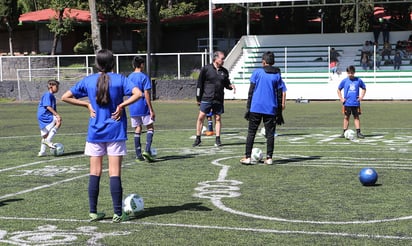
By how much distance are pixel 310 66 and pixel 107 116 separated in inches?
1262

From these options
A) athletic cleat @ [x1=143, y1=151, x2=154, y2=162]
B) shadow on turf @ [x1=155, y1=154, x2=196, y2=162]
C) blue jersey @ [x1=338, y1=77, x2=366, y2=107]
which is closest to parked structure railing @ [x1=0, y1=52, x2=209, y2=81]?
blue jersey @ [x1=338, y1=77, x2=366, y2=107]

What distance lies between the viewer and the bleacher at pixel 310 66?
3566 centimetres

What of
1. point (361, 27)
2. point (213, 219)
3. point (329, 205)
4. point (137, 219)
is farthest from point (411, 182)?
point (361, 27)

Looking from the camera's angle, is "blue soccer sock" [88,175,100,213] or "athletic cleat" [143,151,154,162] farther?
"athletic cleat" [143,151,154,162]

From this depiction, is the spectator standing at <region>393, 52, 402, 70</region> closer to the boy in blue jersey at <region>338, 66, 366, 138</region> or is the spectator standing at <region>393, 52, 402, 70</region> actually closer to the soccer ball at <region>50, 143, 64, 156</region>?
the boy in blue jersey at <region>338, 66, 366, 138</region>

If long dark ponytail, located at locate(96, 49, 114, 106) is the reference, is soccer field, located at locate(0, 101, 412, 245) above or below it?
below

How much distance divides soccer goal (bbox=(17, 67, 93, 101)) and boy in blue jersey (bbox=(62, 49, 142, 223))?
31115 millimetres

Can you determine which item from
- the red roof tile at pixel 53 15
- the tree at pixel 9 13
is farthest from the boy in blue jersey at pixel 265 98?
the tree at pixel 9 13

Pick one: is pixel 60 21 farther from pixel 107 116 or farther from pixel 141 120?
pixel 107 116

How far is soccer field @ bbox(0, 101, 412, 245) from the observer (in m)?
7.06

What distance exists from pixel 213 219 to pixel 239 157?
18.2 feet

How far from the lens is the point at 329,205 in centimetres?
854

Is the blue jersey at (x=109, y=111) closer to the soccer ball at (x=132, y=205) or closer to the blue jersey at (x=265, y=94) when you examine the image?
the soccer ball at (x=132, y=205)

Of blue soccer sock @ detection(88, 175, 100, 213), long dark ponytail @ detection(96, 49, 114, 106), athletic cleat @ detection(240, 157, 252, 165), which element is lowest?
athletic cleat @ detection(240, 157, 252, 165)
